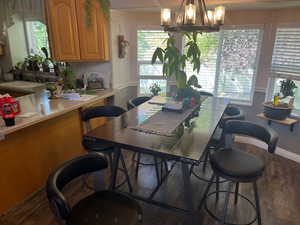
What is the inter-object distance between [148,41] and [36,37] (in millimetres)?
2156

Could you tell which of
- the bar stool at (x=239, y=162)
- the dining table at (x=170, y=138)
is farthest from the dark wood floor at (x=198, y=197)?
the dining table at (x=170, y=138)

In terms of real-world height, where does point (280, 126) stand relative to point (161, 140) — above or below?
below

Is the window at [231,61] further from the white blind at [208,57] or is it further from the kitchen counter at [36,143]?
the kitchen counter at [36,143]

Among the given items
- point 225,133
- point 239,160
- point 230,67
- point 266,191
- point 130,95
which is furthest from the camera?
point 130,95

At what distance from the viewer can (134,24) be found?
12.6 feet

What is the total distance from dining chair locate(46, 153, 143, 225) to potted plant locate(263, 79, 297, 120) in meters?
2.53

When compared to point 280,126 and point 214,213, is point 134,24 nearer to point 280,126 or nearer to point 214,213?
point 280,126

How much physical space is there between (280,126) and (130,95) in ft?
8.27

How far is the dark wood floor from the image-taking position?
2090 millimetres

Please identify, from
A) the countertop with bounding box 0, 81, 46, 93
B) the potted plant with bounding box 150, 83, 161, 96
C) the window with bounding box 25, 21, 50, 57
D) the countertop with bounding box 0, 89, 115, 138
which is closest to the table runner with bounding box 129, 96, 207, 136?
the countertop with bounding box 0, 89, 115, 138

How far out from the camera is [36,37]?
418 cm

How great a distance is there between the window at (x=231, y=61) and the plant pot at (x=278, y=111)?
1.88ft

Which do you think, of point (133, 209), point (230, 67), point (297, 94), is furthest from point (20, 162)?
point (297, 94)

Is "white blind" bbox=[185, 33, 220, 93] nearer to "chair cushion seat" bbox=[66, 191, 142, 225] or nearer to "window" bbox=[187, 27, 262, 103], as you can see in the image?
"window" bbox=[187, 27, 262, 103]
